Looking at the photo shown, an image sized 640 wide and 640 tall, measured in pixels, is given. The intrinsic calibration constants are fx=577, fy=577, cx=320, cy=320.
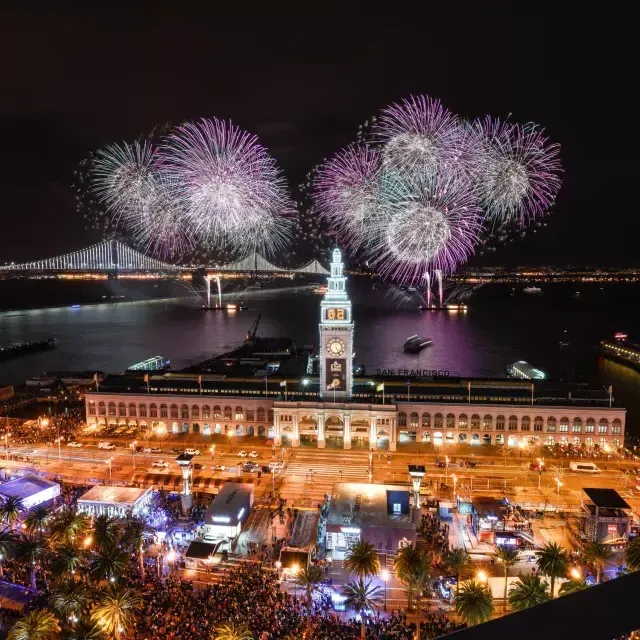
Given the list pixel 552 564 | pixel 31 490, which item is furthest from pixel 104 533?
pixel 552 564

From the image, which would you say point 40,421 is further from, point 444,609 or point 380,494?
point 444,609

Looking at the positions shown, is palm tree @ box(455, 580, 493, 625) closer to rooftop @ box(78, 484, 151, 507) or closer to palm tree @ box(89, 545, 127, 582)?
palm tree @ box(89, 545, 127, 582)

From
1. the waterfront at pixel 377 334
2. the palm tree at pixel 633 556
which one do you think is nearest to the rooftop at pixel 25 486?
the palm tree at pixel 633 556

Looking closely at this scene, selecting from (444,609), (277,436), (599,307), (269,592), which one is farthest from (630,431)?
(599,307)

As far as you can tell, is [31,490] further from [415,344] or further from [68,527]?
[415,344]

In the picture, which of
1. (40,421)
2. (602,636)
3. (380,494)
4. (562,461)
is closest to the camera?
(602,636)

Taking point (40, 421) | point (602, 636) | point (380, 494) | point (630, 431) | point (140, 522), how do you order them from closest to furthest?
point (602, 636) < point (140, 522) < point (380, 494) < point (40, 421) < point (630, 431)
